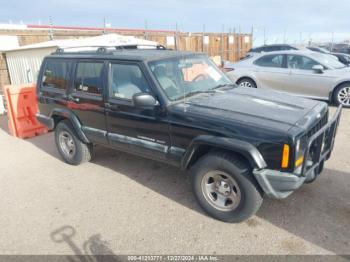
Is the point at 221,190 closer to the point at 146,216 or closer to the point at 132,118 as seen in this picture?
the point at 146,216

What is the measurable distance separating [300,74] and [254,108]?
18.4 feet

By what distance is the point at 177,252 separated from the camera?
2.88 meters

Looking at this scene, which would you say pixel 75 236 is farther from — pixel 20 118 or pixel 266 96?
pixel 20 118

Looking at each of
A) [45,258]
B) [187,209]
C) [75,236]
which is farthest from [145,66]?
[45,258]

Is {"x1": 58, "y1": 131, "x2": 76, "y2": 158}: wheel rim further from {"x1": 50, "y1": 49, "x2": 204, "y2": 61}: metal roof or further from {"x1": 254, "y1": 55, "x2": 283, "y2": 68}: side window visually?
{"x1": 254, "y1": 55, "x2": 283, "y2": 68}: side window

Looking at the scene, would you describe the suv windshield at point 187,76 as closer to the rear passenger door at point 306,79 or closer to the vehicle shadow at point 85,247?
the vehicle shadow at point 85,247

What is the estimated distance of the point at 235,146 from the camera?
9.42 feet

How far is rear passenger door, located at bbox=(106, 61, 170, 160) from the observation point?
3588 millimetres

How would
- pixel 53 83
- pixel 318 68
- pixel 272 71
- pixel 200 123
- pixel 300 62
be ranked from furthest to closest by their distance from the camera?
pixel 272 71 → pixel 300 62 → pixel 318 68 → pixel 53 83 → pixel 200 123

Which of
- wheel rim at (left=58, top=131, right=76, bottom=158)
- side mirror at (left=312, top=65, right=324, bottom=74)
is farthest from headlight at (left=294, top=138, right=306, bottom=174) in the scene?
side mirror at (left=312, top=65, right=324, bottom=74)

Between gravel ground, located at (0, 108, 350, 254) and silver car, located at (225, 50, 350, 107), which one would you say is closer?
gravel ground, located at (0, 108, 350, 254)

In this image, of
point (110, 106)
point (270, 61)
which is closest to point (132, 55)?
point (110, 106)

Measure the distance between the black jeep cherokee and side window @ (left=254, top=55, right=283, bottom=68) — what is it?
4949mm

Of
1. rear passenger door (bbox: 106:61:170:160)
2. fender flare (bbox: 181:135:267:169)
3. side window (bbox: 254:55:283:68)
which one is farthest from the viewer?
side window (bbox: 254:55:283:68)
